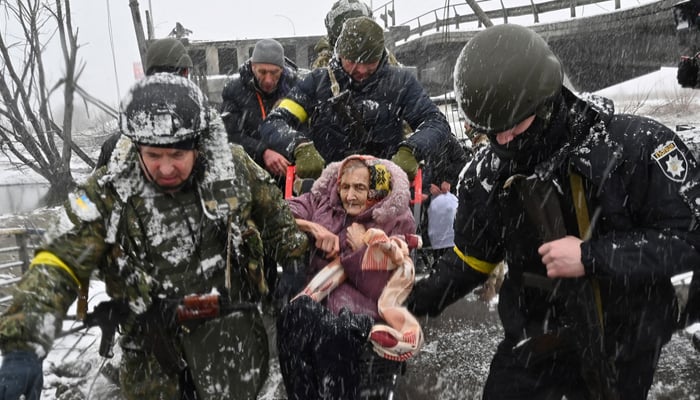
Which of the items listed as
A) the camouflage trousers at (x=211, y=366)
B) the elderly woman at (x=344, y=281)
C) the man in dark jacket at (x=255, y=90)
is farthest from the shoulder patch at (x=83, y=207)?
the man in dark jacket at (x=255, y=90)

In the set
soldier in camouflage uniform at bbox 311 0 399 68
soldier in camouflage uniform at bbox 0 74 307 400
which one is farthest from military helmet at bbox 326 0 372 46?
soldier in camouflage uniform at bbox 0 74 307 400

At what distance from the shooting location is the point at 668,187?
211cm

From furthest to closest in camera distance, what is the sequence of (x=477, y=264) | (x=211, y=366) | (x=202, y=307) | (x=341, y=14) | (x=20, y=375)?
A: 1. (x=341, y=14)
2. (x=477, y=264)
3. (x=211, y=366)
4. (x=202, y=307)
5. (x=20, y=375)

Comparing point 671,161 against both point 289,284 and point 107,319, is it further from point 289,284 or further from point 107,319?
point 289,284

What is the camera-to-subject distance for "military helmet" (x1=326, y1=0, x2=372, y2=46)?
5.66 m

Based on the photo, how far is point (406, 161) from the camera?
13.5 feet

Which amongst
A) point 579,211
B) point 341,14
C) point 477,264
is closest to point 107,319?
point 477,264

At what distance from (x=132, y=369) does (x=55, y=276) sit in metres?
0.61

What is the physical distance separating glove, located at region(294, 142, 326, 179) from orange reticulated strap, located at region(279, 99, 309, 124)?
1.57 ft

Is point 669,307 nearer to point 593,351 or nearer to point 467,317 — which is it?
point 593,351

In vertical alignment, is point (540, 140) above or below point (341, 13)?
below

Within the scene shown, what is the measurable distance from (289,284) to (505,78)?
224 centimetres

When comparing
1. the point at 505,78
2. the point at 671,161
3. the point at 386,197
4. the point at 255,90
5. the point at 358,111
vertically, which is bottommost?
the point at 386,197

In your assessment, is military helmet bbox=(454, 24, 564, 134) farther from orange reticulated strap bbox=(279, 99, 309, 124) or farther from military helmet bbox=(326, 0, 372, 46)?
military helmet bbox=(326, 0, 372, 46)
